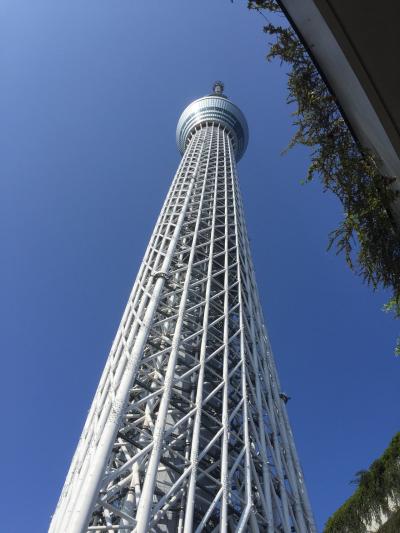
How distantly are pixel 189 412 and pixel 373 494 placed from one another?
1164 cm

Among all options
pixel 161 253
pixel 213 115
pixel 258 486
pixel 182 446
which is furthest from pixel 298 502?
pixel 213 115

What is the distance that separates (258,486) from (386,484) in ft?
32.8

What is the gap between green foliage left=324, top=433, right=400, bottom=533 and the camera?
59.1ft

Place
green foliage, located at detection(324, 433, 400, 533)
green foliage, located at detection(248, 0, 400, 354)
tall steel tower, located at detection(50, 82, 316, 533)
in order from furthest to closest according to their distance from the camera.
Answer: green foliage, located at detection(324, 433, 400, 533) → tall steel tower, located at detection(50, 82, 316, 533) → green foliage, located at detection(248, 0, 400, 354)

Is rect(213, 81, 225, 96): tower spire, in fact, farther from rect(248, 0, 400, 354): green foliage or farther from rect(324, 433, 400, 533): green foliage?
rect(248, 0, 400, 354): green foliage

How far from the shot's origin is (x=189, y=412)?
11.6m

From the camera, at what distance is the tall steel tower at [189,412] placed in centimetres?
934

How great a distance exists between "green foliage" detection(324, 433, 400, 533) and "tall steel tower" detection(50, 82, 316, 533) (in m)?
5.62

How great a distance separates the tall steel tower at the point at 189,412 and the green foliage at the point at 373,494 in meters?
5.62

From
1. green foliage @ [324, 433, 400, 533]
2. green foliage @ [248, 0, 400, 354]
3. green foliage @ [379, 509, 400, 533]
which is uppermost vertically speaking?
green foliage @ [248, 0, 400, 354]

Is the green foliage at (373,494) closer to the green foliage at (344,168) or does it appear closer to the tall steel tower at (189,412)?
the tall steel tower at (189,412)

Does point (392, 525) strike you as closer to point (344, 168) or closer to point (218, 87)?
point (344, 168)

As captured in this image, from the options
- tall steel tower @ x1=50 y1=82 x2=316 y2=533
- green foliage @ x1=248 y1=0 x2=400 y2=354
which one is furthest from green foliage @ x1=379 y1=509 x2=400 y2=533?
green foliage @ x1=248 y1=0 x2=400 y2=354

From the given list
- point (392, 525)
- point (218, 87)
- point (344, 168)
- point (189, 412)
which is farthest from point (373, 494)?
point (218, 87)
